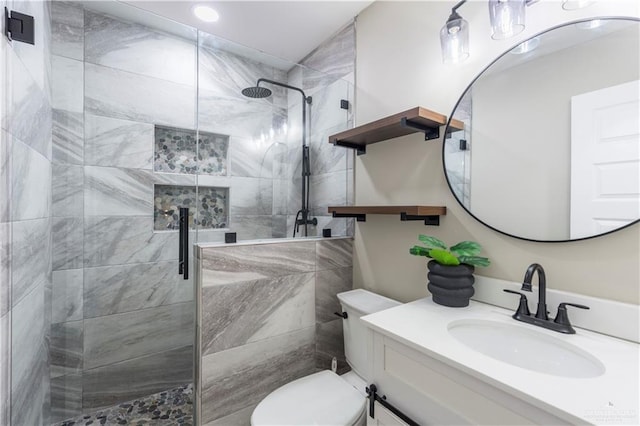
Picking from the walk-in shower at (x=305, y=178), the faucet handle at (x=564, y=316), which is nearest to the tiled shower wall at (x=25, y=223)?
the walk-in shower at (x=305, y=178)

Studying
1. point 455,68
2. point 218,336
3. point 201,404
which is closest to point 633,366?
point 455,68

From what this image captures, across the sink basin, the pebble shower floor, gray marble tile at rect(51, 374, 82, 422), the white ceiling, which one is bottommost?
the pebble shower floor

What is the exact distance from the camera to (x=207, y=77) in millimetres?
1579

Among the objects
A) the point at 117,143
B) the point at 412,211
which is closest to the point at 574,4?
the point at 412,211

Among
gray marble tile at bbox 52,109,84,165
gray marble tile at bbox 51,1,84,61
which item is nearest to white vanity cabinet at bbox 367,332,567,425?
gray marble tile at bbox 52,109,84,165

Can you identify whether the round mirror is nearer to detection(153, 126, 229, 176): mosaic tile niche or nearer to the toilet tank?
the toilet tank

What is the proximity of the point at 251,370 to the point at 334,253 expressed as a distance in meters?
0.79

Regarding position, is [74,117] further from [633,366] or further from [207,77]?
[633,366]

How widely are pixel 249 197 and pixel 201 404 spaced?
1.08 m

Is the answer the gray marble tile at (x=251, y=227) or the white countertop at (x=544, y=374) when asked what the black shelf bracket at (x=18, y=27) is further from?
the white countertop at (x=544, y=374)

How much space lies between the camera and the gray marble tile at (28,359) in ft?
3.70

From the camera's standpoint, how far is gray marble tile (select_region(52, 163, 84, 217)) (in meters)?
1.69

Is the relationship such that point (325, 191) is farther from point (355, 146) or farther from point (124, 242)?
point (124, 242)

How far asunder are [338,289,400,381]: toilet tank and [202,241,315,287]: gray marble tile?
12.5 inches
